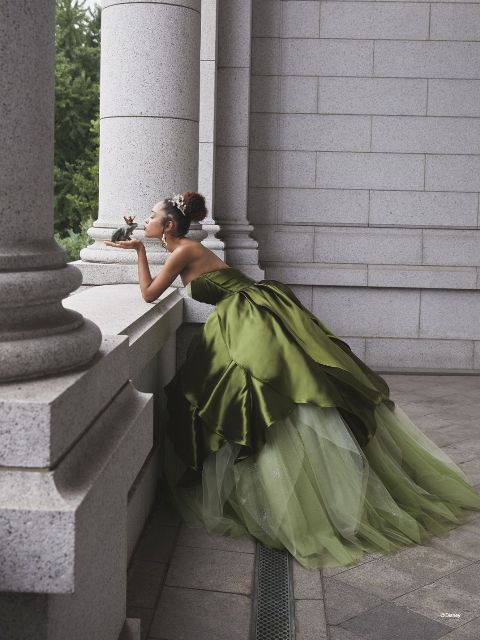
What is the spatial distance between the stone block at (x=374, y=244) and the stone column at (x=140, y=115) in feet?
12.2

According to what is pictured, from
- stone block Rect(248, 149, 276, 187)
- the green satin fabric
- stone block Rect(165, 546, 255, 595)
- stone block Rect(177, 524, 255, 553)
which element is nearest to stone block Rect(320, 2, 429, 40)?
stone block Rect(248, 149, 276, 187)

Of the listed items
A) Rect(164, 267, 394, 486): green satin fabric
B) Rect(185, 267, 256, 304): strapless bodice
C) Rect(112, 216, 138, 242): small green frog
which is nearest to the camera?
Rect(164, 267, 394, 486): green satin fabric

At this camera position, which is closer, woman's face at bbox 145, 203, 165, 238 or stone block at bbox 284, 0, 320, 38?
woman's face at bbox 145, 203, 165, 238

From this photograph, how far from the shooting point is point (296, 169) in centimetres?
948

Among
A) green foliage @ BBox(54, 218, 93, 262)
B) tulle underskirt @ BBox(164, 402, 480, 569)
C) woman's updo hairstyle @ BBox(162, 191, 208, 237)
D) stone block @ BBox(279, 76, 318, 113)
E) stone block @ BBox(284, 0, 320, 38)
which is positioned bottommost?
green foliage @ BBox(54, 218, 93, 262)

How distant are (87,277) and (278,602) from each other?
2.93 m

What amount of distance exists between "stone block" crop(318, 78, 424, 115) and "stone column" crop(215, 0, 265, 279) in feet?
2.91

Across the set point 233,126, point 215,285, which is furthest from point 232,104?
point 215,285

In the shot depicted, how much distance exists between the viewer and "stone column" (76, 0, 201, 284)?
5.89m

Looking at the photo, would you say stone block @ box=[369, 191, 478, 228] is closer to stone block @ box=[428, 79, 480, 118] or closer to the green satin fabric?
stone block @ box=[428, 79, 480, 118]

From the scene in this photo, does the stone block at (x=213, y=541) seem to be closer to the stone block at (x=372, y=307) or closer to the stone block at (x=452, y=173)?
the stone block at (x=372, y=307)

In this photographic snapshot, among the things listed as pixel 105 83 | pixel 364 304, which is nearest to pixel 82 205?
pixel 364 304

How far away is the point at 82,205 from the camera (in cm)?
3706

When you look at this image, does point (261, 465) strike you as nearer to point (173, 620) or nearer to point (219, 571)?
point (219, 571)
